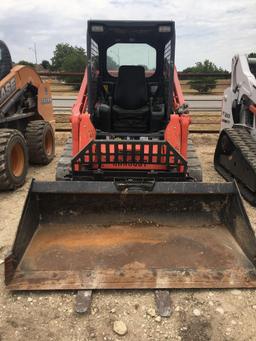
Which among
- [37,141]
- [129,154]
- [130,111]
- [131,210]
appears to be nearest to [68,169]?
[129,154]

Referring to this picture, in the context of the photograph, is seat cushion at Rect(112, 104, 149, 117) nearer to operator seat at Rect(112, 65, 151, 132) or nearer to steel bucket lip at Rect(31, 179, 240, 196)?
operator seat at Rect(112, 65, 151, 132)

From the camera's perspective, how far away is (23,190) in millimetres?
5277

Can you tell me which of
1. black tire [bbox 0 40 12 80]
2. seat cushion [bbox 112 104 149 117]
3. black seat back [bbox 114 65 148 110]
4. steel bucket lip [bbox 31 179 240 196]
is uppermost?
black tire [bbox 0 40 12 80]

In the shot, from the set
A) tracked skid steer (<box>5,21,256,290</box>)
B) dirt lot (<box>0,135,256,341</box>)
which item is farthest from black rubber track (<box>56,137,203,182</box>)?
dirt lot (<box>0,135,256,341</box>)

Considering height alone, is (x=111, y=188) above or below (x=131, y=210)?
above

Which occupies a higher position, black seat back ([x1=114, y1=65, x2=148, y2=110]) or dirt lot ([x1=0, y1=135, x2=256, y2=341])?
black seat back ([x1=114, y1=65, x2=148, y2=110])

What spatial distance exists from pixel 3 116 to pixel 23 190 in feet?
3.87

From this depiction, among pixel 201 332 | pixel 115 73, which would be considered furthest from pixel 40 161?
pixel 201 332

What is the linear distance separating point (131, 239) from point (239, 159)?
249 centimetres

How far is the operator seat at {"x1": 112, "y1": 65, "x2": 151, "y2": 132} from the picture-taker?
5016 mm

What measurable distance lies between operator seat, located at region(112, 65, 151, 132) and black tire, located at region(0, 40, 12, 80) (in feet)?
6.55

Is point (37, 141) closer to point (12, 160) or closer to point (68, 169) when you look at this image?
point (12, 160)

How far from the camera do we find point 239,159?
206 inches

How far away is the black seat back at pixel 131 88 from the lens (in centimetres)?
501
